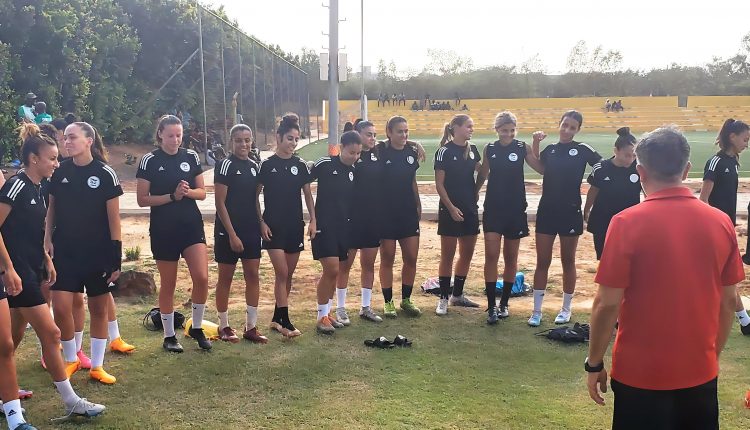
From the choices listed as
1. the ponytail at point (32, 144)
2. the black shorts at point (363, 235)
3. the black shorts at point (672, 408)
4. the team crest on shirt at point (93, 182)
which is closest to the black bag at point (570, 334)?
the black shorts at point (363, 235)

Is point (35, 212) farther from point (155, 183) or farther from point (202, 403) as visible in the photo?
point (202, 403)

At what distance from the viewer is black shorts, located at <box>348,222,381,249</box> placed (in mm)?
6102

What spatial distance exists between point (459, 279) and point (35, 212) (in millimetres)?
4094

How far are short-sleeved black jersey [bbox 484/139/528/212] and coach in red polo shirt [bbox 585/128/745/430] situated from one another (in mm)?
3546

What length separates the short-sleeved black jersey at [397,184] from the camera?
618cm

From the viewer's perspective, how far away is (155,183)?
16.3 feet

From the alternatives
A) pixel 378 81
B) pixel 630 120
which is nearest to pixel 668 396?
pixel 630 120

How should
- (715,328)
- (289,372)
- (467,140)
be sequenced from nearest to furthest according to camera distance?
1. (715,328)
2. (289,372)
3. (467,140)

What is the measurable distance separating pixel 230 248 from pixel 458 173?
2.30 m

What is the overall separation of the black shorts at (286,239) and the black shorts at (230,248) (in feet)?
0.35

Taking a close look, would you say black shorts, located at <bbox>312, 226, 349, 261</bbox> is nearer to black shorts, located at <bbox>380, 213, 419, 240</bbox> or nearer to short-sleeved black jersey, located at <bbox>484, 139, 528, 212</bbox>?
black shorts, located at <bbox>380, 213, 419, 240</bbox>

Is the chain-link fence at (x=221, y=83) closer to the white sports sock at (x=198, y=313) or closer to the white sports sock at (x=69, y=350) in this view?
the white sports sock at (x=198, y=313)

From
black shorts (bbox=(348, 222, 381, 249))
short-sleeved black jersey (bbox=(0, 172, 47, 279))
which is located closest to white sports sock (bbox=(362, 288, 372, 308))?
black shorts (bbox=(348, 222, 381, 249))

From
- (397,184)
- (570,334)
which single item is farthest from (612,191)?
(397,184)
